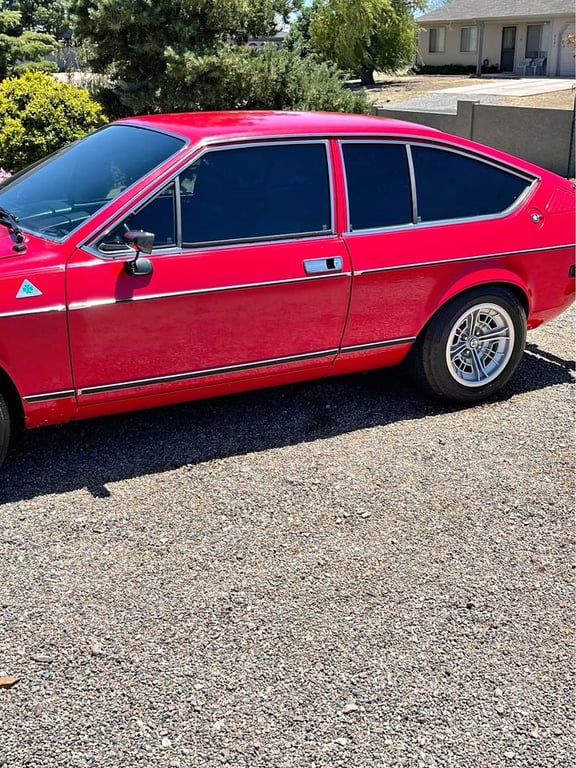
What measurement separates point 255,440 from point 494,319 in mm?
1738

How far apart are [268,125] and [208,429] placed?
177cm

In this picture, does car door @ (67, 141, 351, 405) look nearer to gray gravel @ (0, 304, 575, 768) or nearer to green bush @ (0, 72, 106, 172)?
gray gravel @ (0, 304, 575, 768)

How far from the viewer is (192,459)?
4527 mm

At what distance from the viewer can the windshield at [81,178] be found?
4324mm

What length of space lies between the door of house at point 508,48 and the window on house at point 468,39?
158cm

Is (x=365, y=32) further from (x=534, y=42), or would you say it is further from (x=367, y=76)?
(x=534, y=42)

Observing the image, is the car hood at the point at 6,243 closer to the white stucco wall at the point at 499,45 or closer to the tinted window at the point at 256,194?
the tinted window at the point at 256,194

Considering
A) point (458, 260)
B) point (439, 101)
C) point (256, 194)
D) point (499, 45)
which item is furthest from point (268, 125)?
point (499, 45)

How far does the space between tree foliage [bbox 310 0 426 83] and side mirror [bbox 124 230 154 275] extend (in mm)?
32222

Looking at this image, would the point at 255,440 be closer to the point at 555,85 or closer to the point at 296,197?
the point at 296,197

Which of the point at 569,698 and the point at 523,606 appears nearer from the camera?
the point at 569,698

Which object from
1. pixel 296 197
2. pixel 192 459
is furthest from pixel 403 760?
pixel 296 197

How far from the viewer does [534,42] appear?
40.6 meters

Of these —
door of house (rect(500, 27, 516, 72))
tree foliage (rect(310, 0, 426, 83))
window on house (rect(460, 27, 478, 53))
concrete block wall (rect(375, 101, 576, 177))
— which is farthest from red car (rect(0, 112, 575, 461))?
window on house (rect(460, 27, 478, 53))
